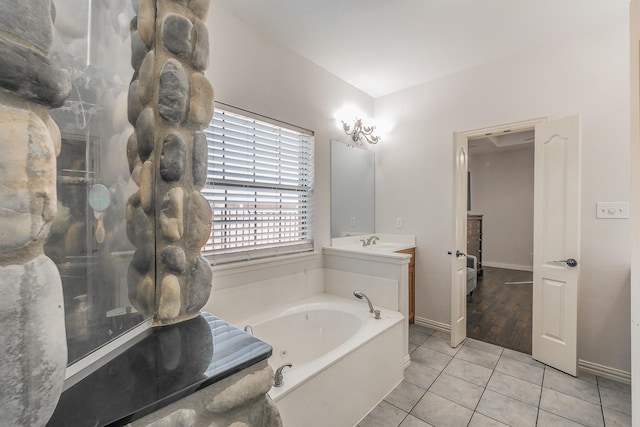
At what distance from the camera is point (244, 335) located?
952mm

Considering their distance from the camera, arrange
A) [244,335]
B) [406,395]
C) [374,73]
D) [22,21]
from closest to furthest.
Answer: [22,21] < [244,335] < [406,395] < [374,73]

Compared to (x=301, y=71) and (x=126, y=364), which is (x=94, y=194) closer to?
(x=126, y=364)

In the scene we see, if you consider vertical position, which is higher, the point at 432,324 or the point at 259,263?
the point at 259,263

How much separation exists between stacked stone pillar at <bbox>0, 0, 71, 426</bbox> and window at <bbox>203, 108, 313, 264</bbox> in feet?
5.02

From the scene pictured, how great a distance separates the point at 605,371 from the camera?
2.11 meters

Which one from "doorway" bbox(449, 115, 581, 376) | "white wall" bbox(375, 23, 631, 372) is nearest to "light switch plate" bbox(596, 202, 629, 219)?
"white wall" bbox(375, 23, 631, 372)

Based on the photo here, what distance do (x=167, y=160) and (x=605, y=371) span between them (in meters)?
3.31

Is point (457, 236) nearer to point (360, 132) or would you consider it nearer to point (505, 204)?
point (360, 132)

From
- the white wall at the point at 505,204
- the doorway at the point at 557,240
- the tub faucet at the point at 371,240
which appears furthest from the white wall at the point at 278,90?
the white wall at the point at 505,204

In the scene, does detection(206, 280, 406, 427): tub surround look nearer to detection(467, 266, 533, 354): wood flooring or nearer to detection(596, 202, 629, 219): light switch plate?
detection(467, 266, 533, 354): wood flooring

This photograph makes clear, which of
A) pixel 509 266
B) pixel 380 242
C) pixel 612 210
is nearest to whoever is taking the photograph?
pixel 612 210

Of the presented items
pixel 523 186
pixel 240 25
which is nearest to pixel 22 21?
pixel 240 25

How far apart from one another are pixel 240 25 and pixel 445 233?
2.68 metres

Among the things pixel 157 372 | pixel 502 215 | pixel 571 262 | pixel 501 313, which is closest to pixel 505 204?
pixel 502 215
